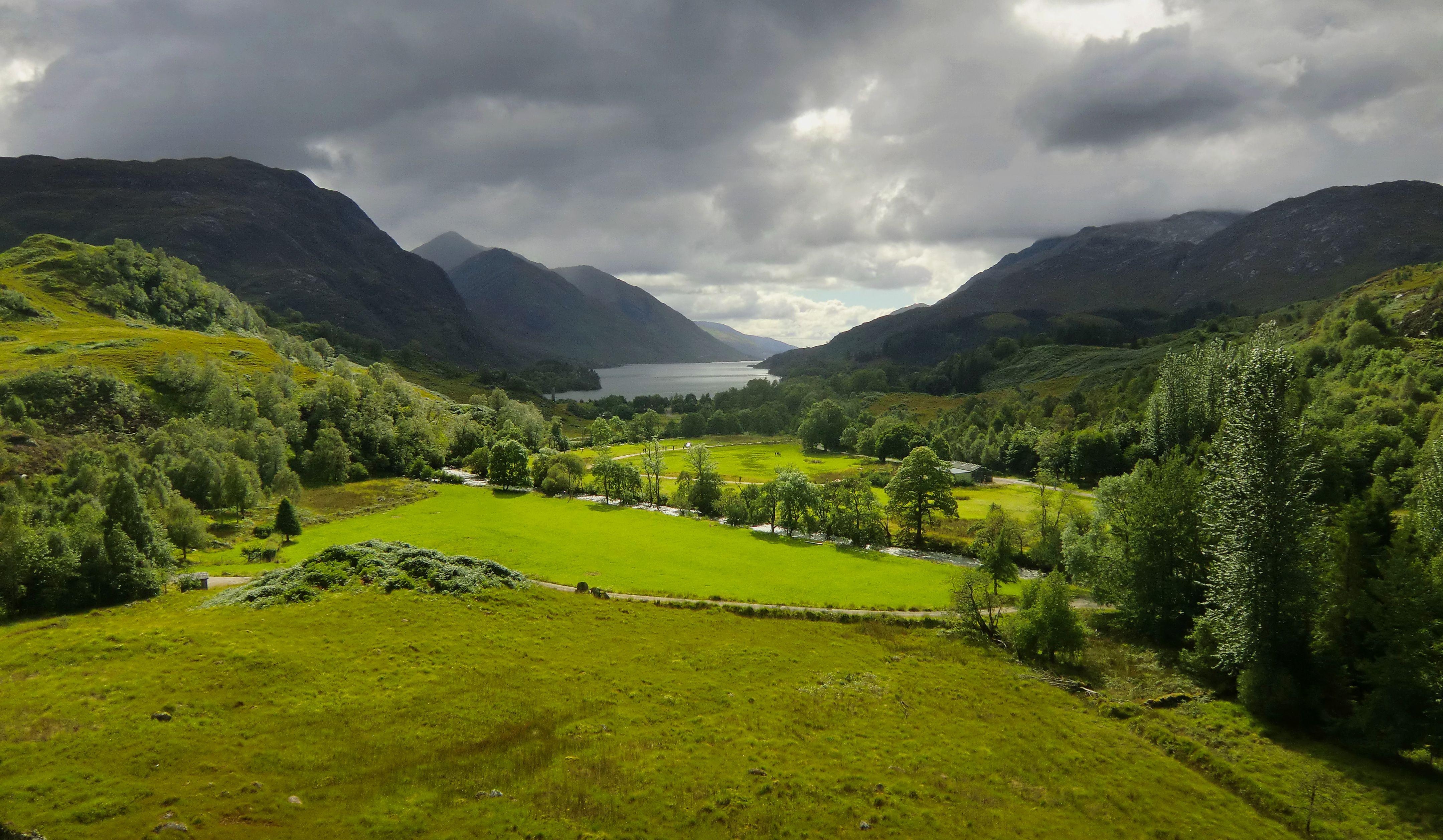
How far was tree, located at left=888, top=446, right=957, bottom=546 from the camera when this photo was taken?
78.3 m

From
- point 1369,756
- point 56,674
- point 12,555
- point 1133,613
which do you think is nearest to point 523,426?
point 12,555

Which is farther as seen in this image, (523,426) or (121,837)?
(523,426)

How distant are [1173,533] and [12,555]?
8449 centimetres

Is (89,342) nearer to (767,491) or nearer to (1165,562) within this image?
(767,491)

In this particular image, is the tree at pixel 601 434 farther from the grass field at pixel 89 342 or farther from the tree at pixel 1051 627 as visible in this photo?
the tree at pixel 1051 627

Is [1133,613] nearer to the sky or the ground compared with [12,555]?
nearer to the ground

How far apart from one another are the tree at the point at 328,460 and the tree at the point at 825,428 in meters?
113

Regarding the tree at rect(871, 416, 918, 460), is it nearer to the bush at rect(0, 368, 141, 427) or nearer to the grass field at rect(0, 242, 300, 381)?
the grass field at rect(0, 242, 300, 381)

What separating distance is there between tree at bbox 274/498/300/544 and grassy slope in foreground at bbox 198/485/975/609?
1281mm

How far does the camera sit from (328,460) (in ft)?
335

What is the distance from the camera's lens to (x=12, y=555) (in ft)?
131

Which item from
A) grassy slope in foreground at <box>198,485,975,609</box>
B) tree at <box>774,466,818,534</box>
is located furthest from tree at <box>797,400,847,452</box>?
grassy slope in foreground at <box>198,485,975,609</box>

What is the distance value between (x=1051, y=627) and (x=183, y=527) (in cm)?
7625

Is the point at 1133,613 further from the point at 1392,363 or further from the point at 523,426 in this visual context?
the point at 523,426
